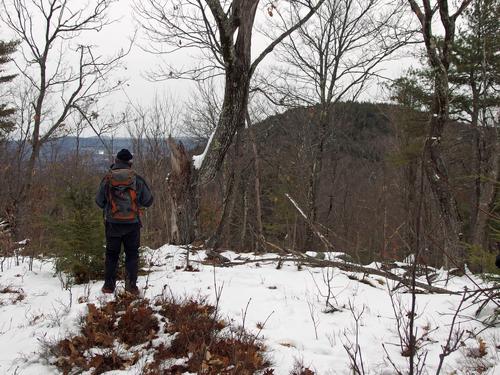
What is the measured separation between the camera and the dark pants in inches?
207

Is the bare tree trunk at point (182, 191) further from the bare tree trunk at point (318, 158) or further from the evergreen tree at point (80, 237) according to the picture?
the bare tree trunk at point (318, 158)

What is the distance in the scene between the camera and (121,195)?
529 centimetres

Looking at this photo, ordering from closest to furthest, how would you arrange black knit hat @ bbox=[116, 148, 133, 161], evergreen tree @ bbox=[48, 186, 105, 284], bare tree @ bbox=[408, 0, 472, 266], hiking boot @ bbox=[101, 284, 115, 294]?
hiking boot @ bbox=[101, 284, 115, 294] < black knit hat @ bbox=[116, 148, 133, 161] < evergreen tree @ bbox=[48, 186, 105, 284] < bare tree @ bbox=[408, 0, 472, 266]

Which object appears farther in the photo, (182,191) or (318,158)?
(318,158)

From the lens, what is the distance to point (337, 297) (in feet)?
16.6

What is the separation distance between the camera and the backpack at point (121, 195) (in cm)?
523

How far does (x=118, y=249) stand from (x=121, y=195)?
731 millimetres

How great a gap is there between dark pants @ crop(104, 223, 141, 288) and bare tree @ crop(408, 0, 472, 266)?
16.9 ft

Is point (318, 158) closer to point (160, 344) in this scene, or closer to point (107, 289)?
point (107, 289)

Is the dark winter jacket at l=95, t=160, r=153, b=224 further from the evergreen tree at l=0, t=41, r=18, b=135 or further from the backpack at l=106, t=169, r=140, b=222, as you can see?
the evergreen tree at l=0, t=41, r=18, b=135

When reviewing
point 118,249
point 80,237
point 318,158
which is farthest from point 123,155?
point 318,158

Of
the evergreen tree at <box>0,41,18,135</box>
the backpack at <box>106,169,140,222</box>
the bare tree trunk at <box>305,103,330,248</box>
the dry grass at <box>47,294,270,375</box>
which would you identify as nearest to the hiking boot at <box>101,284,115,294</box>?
the dry grass at <box>47,294,270,375</box>

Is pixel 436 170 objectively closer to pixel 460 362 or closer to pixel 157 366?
pixel 460 362

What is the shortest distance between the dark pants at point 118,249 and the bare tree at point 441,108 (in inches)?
202
